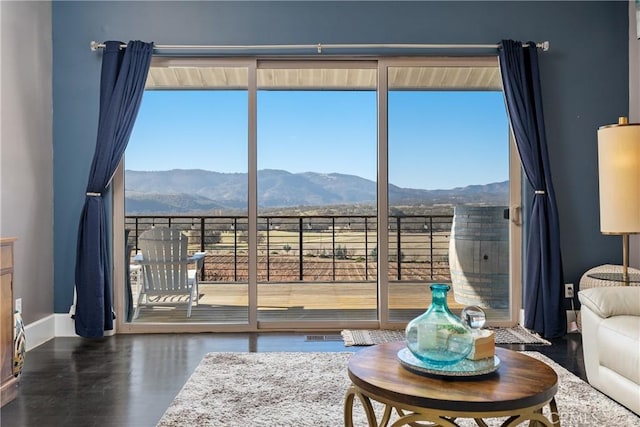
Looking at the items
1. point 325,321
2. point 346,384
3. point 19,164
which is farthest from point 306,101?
point 346,384

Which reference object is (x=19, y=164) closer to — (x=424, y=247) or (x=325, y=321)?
(x=325, y=321)

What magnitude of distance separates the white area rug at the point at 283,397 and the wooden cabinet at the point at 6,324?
0.89 m

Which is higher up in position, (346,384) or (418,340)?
(418,340)

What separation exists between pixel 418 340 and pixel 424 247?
8.23ft

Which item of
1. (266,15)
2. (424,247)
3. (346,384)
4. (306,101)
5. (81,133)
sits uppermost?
(266,15)

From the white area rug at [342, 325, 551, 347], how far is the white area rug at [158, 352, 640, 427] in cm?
47

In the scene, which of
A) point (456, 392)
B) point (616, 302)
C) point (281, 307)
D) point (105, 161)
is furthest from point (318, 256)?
point (456, 392)

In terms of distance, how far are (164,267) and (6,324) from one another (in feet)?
5.01

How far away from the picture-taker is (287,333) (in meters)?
3.83

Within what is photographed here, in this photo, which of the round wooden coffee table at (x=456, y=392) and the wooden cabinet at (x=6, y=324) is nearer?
the round wooden coffee table at (x=456, y=392)

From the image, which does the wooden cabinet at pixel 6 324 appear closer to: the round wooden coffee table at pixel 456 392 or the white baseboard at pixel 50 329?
the white baseboard at pixel 50 329

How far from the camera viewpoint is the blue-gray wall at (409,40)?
3.89 meters

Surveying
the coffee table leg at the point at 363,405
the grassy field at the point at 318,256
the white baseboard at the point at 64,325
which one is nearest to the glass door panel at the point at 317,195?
the grassy field at the point at 318,256

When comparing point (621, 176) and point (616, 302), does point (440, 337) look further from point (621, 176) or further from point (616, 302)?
point (621, 176)
